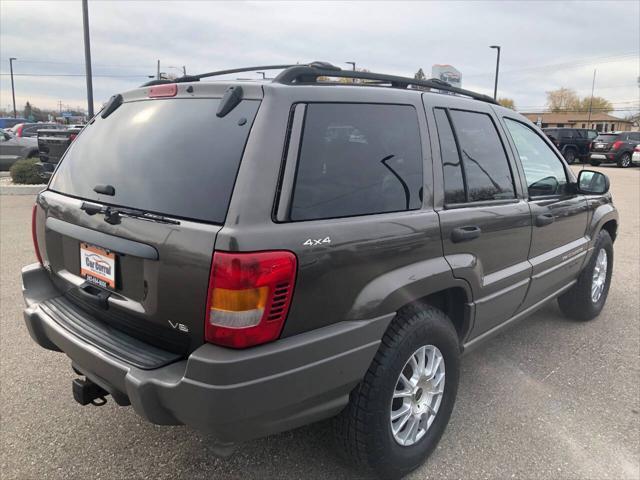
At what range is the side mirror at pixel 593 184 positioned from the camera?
12.8ft

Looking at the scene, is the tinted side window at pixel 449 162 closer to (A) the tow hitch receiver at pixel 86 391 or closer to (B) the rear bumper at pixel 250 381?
(B) the rear bumper at pixel 250 381

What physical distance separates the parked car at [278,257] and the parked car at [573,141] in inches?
1001

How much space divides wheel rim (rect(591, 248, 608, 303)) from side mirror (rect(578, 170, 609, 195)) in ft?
2.84

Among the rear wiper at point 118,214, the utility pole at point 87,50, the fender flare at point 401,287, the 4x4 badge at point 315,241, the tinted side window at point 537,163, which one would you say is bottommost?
the fender flare at point 401,287

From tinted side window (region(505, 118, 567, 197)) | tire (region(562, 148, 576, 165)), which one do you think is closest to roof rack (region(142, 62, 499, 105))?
tinted side window (region(505, 118, 567, 197))

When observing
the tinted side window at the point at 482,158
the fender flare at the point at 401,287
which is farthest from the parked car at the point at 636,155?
the fender flare at the point at 401,287

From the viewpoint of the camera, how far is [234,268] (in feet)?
5.83

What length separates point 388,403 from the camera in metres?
2.29

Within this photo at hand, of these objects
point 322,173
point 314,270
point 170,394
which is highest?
point 322,173

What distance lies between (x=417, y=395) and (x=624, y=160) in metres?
26.8

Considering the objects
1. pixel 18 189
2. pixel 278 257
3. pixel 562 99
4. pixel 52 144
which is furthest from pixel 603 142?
pixel 562 99

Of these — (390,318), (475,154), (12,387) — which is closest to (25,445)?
(12,387)

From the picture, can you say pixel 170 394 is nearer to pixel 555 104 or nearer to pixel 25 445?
pixel 25 445

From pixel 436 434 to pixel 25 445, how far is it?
2.16 meters
